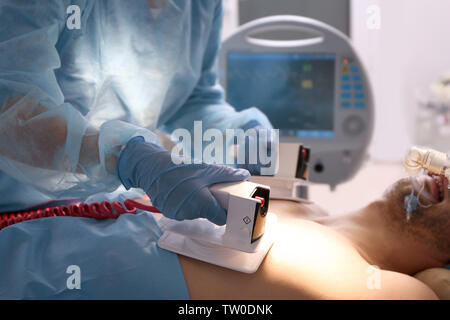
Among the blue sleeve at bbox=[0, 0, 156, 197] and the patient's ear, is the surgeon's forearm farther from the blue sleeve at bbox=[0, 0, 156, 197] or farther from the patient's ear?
the patient's ear

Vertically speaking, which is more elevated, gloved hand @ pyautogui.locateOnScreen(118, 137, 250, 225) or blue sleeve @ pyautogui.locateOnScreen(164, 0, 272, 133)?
blue sleeve @ pyautogui.locateOnScreen(164, 0, 272, 133)

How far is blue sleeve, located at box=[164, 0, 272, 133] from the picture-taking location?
1462 mm

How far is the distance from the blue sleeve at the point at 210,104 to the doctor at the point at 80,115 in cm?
29

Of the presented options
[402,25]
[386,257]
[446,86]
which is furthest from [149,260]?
[402,25]

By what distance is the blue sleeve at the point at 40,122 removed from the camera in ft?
2.92

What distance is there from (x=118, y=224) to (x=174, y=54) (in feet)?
1.99

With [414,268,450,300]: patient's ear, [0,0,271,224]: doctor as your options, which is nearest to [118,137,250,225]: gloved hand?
[0,0,271,224]: doctor

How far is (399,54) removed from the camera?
109 inches

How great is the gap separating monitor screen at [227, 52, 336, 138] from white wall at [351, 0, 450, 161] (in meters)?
0.67

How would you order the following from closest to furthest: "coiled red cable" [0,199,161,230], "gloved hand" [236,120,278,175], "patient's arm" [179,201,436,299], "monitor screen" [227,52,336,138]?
"patient's arm" [179,201,436,299], "coiled red cable" [0,199,161,230], "gloved hand" [236,120,278,175], "monitor screen" [227,52,336,138]

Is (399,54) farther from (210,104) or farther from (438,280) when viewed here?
(438,280)

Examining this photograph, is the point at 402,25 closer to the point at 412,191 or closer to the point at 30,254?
the point at 412,191

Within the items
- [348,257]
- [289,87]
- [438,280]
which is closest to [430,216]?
[438,280]
